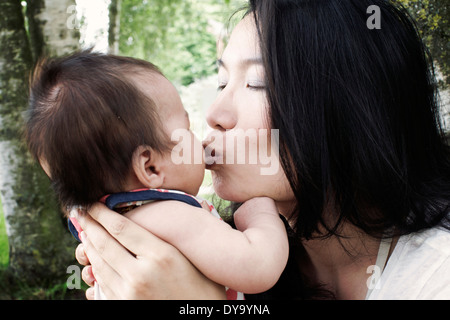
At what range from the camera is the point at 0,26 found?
141 inches

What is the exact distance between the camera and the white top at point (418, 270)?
53.6 inches

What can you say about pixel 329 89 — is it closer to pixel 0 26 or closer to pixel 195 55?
pixel 0 26

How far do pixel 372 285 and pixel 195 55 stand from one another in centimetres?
1934

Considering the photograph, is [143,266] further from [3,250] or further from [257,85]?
[3,250]

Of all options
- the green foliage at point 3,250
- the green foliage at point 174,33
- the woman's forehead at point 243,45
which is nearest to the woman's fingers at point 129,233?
the woman's forehead at point 243,45

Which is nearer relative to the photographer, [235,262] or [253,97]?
[235,262]

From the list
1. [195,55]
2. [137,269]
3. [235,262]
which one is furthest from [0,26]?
[195,55]

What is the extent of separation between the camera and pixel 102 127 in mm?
1297

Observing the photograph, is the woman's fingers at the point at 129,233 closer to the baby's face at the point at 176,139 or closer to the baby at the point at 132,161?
the baby at the point at 132,161

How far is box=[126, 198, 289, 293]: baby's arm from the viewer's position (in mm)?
1255

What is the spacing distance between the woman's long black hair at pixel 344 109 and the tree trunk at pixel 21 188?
9.11ft

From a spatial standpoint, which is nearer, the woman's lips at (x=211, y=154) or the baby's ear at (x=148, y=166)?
the baby's ear at (x=148, y=166)

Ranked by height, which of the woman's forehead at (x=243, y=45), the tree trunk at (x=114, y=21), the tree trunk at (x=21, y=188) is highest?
the tree trunk at (x=114, y=21)
